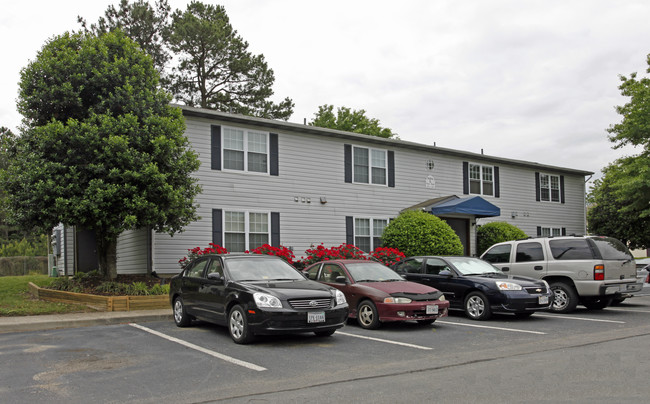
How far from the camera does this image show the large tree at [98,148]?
523 inches

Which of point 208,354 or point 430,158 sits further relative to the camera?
point 430,158

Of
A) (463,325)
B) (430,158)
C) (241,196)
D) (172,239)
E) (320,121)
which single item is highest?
(320,121)

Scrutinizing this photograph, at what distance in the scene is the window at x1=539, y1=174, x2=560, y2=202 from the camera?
91.2 feet

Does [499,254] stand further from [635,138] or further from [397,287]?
[635,138]

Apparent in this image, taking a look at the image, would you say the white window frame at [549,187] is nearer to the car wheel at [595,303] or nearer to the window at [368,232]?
the window at [368,232]

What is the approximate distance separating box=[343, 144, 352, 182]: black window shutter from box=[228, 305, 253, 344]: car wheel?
12.6 metres

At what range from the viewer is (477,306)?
11.8m

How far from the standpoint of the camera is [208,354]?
26.1 ft

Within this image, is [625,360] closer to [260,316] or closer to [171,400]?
[260,316]

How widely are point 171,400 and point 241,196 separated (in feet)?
42.8

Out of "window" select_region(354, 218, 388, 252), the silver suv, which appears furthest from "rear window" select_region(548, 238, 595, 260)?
"window" select_region(354, 218, 388, 252)

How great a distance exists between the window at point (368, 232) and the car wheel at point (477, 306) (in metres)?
9.30

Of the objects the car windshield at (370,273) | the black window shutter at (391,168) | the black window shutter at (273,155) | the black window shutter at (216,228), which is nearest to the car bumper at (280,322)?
the car windshield at (370,273)

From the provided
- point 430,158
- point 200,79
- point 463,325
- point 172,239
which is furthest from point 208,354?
point 200,79
